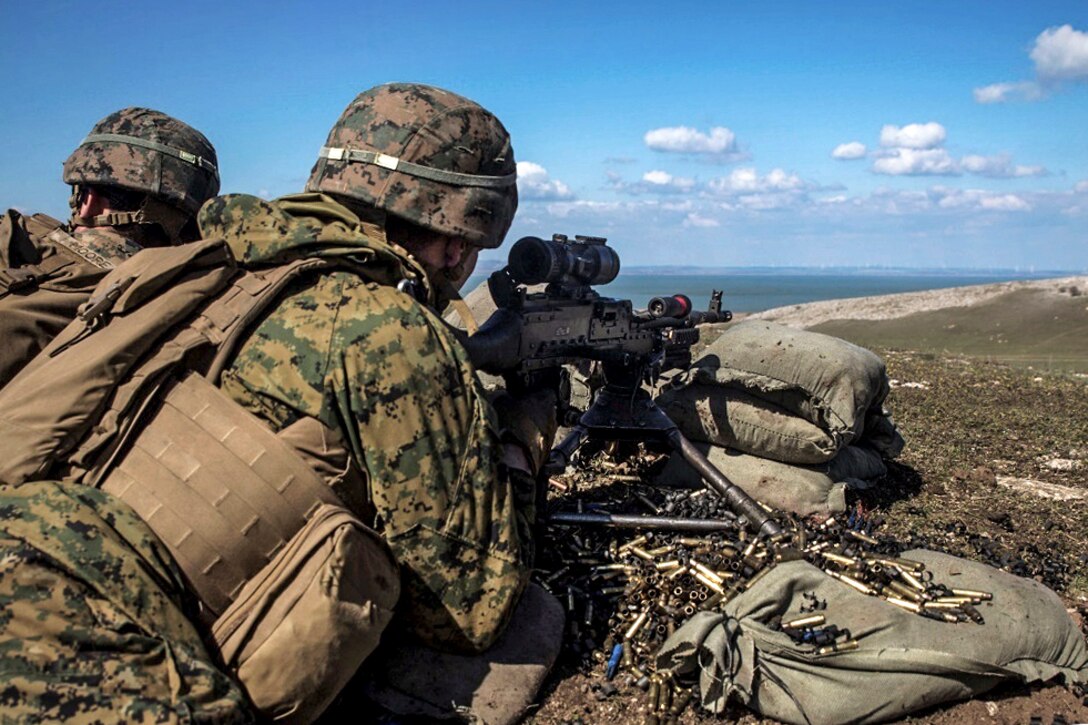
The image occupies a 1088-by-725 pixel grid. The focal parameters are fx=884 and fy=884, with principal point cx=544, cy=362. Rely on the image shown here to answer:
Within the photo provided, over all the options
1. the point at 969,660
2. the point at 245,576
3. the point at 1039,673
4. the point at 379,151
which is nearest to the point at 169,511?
the point at 245,576

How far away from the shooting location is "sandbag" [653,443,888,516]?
22.7ft

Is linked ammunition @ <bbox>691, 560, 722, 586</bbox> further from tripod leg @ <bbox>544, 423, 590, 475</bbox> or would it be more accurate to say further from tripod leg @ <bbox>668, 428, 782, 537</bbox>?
tripod leg @ <bbox>544, 423, 590, 475</bbox>

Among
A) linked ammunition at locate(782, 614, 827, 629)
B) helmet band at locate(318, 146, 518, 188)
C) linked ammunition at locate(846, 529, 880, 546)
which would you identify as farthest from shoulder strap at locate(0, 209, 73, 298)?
linked ammunition at locate(846, 529, 880, 546)

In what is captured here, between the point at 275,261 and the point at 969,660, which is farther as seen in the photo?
the point at 969,660

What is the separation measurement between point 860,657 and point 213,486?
300 centimetres

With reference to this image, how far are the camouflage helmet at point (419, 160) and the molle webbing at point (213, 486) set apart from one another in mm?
1262

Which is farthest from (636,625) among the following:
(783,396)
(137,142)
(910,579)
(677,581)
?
(137,142)

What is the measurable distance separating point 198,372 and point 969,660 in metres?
3.66

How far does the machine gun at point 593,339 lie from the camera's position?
225 inches

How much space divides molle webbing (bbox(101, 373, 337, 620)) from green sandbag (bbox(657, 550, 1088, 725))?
2060mm

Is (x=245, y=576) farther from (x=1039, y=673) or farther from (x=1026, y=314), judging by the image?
(x=1026, y=314)

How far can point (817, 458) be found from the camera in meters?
7.10

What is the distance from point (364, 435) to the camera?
127 inches

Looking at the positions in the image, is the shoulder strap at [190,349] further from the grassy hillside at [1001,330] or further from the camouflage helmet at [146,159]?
the grassy hillside at [1001,330]
